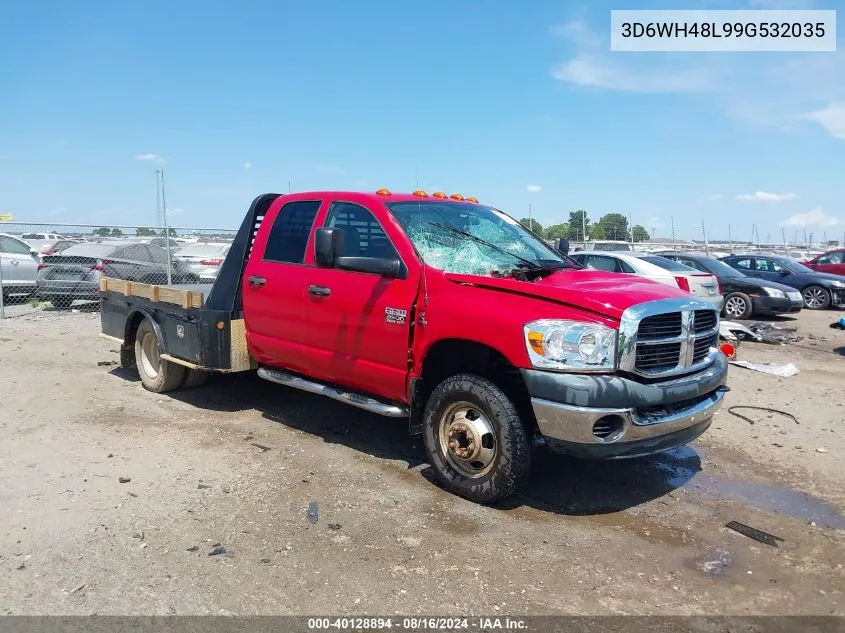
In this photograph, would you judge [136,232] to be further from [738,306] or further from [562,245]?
[738,306]

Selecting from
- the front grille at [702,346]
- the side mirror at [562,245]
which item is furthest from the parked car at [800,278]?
the front grille at [702,346]

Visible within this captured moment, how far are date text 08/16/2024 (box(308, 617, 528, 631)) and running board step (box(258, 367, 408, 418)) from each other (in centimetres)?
183

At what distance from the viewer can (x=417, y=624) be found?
121 inches

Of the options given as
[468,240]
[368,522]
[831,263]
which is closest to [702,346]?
[468,240]

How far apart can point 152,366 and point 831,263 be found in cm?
2102

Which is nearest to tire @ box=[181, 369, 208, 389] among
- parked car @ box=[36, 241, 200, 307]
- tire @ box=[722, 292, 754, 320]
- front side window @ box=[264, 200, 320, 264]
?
front side window @ box=[264, 200, 320, 264]

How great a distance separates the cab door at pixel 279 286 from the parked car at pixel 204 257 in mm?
8727

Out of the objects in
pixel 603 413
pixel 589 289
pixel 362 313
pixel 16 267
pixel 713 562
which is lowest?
pixel 713 562

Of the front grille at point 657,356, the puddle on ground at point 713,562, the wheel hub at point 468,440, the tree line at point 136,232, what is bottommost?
the puddle on ground at point 713,562

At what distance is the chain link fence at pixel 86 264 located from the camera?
520 inches

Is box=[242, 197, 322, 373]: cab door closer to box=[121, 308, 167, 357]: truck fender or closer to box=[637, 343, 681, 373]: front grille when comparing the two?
box=[121, 308, 167, 357]: truck fender

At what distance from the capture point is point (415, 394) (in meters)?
4.66

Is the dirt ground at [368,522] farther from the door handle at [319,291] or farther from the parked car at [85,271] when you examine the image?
the parked car at [85,271]

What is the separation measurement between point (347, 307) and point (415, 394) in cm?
89
